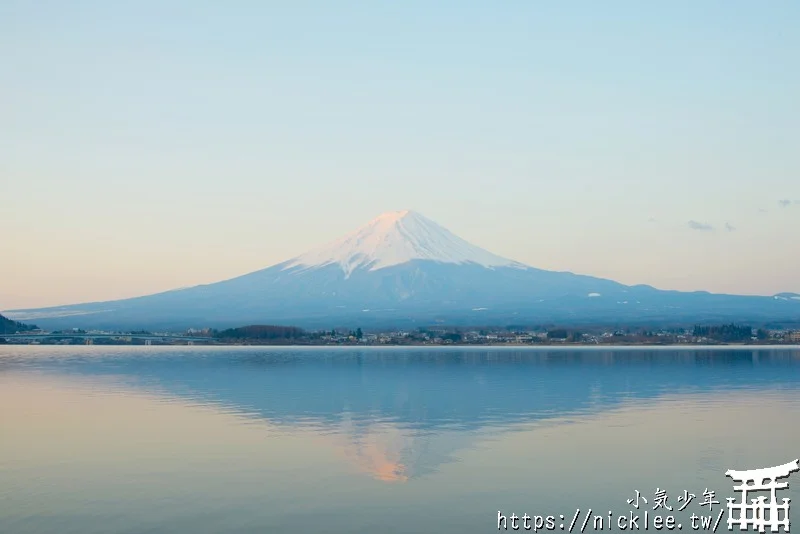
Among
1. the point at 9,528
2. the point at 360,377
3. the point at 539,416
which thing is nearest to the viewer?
the point at 9,528

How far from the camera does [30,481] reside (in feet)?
67.2

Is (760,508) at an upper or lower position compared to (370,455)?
lower

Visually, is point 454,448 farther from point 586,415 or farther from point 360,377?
point 360,377

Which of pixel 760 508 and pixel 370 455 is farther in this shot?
pixel 370 455

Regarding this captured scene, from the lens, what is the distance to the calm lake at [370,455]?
57.4ft

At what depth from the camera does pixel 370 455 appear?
2389 cm

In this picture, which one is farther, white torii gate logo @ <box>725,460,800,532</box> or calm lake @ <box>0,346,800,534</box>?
calm lake @ <box>0,346,800,534</box>

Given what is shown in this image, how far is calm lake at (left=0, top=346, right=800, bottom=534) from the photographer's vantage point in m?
17.5

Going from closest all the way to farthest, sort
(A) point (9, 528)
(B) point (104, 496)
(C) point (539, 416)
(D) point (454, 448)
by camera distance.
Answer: (A) point (9, 528) < (B) point (104, 496) < (D) point (454, 448) < (C) point (539, 416)

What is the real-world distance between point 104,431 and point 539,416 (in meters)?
14.8

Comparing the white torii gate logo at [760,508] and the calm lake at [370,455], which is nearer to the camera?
the white torii gate logo at [760,508]

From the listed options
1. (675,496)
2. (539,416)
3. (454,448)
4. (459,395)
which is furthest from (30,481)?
(459,395)

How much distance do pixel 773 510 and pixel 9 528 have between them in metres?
13.9

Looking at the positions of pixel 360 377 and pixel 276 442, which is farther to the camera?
pixel 360 377
